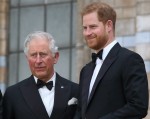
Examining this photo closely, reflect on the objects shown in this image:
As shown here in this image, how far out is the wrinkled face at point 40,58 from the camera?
5.65 meters

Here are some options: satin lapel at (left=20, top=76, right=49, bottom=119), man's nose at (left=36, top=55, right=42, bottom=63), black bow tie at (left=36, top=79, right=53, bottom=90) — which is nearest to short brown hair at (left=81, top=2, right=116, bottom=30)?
man's nose at (left=36, top=55, right=42, bottom=63)

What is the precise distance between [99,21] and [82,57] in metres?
5.96

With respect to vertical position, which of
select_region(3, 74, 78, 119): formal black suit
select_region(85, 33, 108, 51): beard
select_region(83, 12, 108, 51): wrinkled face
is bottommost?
select_region(3, 74, 78, 119): formal black suit

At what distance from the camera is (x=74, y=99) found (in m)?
5.94

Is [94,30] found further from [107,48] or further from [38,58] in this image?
[38,58]

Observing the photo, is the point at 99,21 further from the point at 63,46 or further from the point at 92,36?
the point at 63,46

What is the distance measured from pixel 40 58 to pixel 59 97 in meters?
0.42

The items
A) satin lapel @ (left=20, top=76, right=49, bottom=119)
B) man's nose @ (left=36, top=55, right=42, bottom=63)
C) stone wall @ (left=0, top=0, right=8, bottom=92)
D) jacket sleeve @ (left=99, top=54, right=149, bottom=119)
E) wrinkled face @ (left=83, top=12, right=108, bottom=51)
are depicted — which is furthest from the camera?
stone wall @ (left=0, top=0, right=8, bottom=92)

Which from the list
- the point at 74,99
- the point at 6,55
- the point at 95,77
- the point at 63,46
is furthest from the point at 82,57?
the point at 95,77

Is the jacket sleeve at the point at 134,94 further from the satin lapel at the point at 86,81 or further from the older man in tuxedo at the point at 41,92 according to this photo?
the older man in tuxedo at the point at 41,92

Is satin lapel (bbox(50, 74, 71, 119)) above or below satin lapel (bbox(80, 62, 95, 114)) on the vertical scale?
below

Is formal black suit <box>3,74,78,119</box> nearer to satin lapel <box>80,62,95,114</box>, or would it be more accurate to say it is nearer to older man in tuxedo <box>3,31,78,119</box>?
older man in tuxedo <box>3,31,78,119</box>

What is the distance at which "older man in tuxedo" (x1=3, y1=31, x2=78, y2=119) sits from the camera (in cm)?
A: 570

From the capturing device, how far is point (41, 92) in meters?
5.93
